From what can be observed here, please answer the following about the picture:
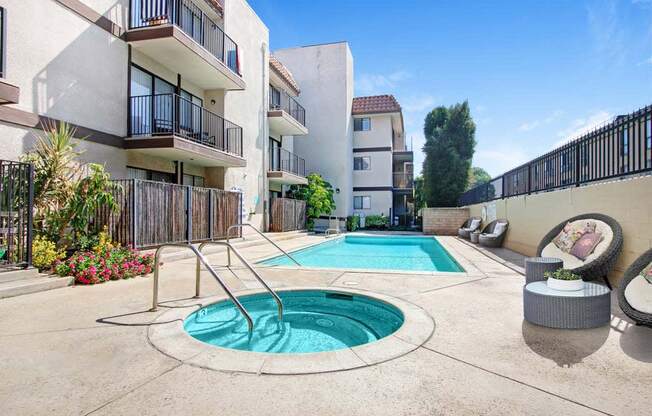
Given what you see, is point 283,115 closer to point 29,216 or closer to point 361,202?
point 361,202

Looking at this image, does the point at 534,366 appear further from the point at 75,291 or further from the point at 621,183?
the point at 75,291

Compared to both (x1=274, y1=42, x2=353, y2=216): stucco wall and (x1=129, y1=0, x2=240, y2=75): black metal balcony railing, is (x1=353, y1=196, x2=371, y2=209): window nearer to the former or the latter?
(x1=274, y1=42, x2=353, y2=216): stucco wall

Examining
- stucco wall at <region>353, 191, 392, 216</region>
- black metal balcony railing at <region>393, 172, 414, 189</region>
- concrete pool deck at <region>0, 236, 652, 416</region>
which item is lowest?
concrete pool deck at <region>0, 236, 652, 416</region>

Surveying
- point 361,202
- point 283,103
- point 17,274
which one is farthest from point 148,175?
point 361,202

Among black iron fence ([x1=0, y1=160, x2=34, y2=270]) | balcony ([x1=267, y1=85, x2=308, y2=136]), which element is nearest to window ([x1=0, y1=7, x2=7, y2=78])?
black iron fence ([x1=0, y1=160, x2=34, y2=270])

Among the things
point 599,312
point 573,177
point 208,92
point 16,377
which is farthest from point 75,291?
point 208,92

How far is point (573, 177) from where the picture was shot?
7355 mm

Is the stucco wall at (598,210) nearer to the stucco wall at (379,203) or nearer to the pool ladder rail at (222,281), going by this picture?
the pool ladder rail at (222,281)

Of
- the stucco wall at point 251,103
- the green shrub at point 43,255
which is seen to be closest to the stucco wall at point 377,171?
the stucco wall at point 251,103

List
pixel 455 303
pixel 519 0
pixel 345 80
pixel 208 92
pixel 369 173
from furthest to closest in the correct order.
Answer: pixel 369 173, pixel 345 80, pixel 208 92, pixel 519 0, pixel 455 303

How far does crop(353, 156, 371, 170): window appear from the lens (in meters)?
26.0

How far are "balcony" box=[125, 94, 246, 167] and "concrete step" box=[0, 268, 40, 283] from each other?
4.95 m

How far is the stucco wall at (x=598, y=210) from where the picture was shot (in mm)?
5000

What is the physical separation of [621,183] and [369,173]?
67.4ft
